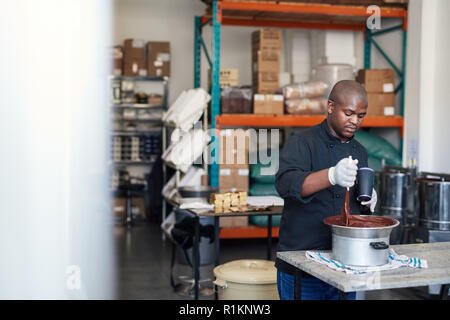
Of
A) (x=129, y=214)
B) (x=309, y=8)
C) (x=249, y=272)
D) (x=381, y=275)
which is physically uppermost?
(x=309, y=8)

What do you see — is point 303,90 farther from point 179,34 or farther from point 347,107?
point 347,107

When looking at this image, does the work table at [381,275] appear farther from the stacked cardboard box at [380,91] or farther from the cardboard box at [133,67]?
the cardboard box at [133,67]

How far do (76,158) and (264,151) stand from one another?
5.95 metres

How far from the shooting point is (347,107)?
2.17 metres

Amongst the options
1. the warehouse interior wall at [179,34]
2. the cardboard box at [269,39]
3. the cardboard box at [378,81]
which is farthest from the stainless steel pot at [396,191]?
the warehouse interior wall at [179,34]

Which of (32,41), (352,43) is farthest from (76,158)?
(352,43)

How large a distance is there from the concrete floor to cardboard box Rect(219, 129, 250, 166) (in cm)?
109

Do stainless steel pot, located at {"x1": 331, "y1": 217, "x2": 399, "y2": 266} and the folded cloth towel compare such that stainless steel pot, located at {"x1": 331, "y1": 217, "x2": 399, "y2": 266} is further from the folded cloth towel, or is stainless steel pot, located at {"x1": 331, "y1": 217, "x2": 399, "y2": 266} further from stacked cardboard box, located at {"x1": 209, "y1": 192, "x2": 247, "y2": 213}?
stacked cardboard box, located at {"x1": 209, "y1": 192, "x2": 247, "y2": 213}

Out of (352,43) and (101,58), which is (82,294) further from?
(352,43)

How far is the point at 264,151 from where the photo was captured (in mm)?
7262

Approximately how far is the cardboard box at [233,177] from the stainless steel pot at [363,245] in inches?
166

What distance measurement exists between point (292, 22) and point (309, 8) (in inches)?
39.6

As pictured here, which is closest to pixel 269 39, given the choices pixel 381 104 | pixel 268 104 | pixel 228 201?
pixel 268 104

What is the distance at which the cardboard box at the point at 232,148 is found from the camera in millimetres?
6230
